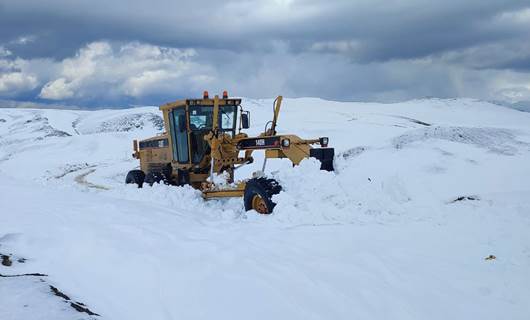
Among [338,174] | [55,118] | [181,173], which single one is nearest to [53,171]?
[181,173]

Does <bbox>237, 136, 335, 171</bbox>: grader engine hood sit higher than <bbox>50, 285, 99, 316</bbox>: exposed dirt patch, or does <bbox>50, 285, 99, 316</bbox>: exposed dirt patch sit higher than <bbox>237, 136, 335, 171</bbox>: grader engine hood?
<bbox>237, 136, 335, 171</bbox>: grader engine hood

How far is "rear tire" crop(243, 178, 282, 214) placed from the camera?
28.2 ft

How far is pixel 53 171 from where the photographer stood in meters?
25.8

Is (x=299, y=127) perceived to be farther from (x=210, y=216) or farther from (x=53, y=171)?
(x=210, y=216)

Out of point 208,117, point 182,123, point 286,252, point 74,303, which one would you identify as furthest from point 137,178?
point 74,303

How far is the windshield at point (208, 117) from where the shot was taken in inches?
484

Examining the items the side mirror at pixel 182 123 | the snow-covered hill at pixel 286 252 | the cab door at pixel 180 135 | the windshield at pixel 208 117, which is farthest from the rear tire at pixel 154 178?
the windshield at pixel 208 117

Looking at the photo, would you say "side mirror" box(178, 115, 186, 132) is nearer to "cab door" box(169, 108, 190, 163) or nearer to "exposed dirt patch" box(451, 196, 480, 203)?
"cab door" box(169, 108, 190, 163)

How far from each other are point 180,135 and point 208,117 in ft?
2.91

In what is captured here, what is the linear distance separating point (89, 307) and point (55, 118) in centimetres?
6477

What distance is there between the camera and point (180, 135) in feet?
41.7

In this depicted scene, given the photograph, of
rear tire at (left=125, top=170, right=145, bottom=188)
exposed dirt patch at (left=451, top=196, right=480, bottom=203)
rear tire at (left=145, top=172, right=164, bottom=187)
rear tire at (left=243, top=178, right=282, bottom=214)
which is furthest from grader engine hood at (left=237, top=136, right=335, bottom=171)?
rear tire at (left=125, top=170, right=145, bottom=188)

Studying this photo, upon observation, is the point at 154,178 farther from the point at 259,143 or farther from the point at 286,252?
the point at 286,252

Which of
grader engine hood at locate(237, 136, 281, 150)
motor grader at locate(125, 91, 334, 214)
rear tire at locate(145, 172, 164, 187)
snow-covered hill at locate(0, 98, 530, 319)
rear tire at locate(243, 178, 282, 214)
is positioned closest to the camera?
snow-covered hill at locate(0, 98, 530, 319)
